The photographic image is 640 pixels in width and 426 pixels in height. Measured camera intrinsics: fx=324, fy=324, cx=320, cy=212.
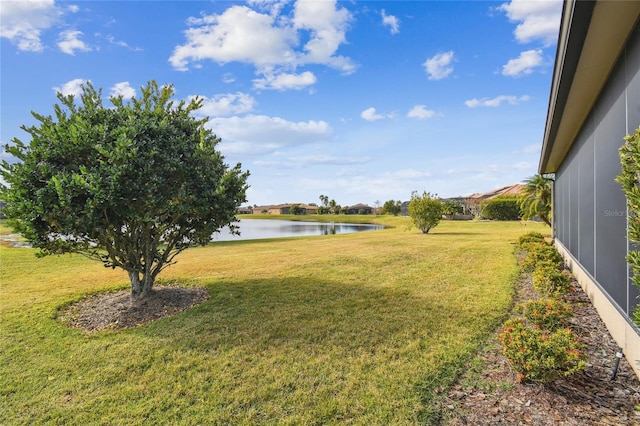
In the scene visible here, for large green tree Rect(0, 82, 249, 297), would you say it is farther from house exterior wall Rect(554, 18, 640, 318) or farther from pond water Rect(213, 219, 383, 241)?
pond water Rect(213, 219, 383, 241)

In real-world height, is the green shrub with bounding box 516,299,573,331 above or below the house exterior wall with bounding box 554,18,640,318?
below

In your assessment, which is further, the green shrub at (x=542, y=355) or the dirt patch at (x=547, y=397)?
the green shrub at (x=542, y=355)

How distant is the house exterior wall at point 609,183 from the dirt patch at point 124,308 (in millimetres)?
6800

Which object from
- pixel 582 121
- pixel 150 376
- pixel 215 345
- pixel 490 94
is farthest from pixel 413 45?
pixel 150 376

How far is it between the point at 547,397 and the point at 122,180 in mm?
6103

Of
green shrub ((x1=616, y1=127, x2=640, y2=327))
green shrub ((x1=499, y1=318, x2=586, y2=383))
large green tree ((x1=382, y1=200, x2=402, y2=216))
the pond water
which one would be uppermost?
large green tree ((x1=382, y1=200, x2=402, y2=216))

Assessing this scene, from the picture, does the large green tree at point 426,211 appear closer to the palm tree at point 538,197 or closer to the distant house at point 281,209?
the palm tree at point 538,197

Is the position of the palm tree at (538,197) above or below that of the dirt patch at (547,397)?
above

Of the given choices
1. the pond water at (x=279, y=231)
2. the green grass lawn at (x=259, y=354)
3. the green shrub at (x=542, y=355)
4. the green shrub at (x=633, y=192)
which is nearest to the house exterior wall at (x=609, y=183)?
the green shrub at (x=542, y=355)

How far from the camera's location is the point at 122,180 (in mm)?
5125

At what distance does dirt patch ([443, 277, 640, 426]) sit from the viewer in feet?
9.14

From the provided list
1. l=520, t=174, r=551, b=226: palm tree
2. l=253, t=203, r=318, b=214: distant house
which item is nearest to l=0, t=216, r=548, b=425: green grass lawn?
l=520, t=174, r=551, b=226: palm tree

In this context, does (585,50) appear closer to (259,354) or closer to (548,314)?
(548,314)

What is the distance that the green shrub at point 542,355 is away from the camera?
10.1 feet
